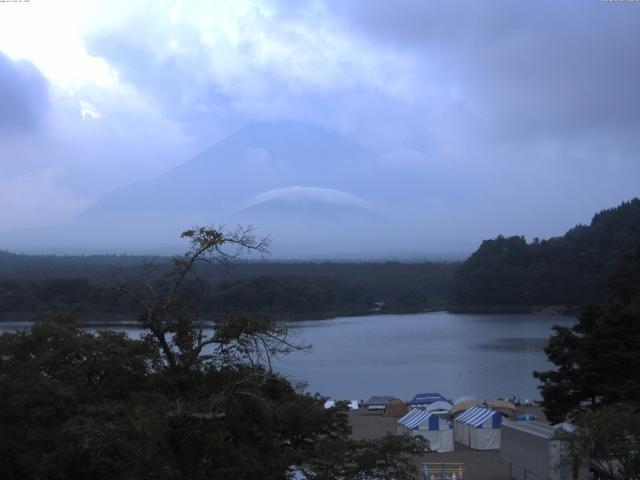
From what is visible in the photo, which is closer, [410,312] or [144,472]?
[144,472]

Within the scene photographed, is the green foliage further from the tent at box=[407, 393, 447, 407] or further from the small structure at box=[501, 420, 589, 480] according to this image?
the tent at box=[407, 393, 447, 407]

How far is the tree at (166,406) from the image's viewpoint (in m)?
4.64

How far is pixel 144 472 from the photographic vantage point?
4.36 metres

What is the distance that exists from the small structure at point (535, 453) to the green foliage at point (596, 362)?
5.39 ft

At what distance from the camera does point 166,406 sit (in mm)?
4746

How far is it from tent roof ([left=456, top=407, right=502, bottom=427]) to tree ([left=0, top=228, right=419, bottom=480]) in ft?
21.5

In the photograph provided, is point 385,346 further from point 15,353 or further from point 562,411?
point 15,353

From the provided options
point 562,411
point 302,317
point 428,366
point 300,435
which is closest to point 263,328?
point 300,435

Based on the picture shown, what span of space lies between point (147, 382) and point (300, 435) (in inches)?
49.4

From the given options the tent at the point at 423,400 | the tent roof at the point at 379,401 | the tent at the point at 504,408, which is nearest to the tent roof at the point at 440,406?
the tent at the point at 423,400

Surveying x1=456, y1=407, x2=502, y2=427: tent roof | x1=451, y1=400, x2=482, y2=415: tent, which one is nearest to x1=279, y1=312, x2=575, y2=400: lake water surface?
x1=456, y1=407, x2=502, y2=427: tent roof

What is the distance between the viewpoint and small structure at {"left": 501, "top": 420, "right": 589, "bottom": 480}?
8422mm

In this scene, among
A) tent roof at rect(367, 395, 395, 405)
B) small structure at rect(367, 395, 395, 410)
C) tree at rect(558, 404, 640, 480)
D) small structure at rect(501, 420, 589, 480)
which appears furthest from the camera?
tent roof at rect(367, 395, 395, 405)

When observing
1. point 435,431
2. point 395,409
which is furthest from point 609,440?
point 395,409
